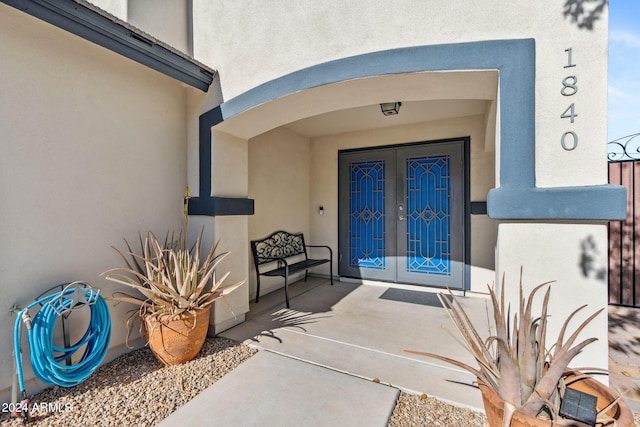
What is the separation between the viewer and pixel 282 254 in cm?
561

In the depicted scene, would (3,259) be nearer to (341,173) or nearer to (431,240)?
(341,173)

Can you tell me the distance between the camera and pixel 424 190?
5488 millimetres

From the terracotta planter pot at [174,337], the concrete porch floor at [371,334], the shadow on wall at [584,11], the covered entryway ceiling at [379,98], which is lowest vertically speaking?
the concrete porch floor at [371,334]

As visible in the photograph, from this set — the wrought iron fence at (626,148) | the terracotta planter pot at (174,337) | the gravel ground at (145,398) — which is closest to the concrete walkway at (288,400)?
the gravel ground at (145,398)

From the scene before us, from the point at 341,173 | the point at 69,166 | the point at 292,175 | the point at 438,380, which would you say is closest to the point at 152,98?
the point at 69,166

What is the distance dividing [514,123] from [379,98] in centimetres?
138

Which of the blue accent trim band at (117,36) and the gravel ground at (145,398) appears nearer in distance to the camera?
the gravel ground at (145,398)

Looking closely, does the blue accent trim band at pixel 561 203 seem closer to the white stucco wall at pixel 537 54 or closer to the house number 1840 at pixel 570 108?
the white stucco wall at pixel 537 54

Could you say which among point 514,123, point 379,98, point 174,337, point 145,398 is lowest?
point 145,398

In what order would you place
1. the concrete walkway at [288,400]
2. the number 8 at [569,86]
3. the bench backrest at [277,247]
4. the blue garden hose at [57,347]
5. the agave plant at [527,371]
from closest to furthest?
the agave plant at [527,371], the number 8 at [569,86], the concrete walkway at [288,400], the blue garden hose at [57,347], the bench backrest at [277,247]

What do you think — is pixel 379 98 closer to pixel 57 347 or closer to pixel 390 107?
pixel 390 107

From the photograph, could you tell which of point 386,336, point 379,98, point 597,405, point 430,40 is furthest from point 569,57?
point 386,336

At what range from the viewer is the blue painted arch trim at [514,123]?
1924 mm

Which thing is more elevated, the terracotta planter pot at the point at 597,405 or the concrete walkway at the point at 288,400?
the terracotta planter pot at the point at 597,405
